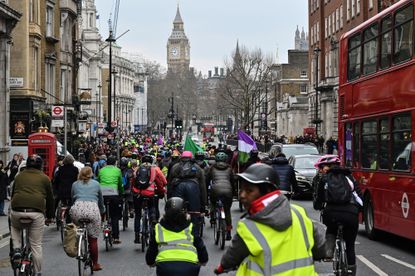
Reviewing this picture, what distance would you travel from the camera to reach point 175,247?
23.5 feet

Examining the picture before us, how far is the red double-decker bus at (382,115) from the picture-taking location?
46.2ft

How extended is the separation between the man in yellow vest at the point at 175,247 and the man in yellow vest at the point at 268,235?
1854 mm

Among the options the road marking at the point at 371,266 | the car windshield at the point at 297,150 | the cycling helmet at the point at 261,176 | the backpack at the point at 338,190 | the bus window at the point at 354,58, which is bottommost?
the road marking at the point at 371,266

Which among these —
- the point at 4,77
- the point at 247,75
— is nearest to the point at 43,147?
the point at 4,77

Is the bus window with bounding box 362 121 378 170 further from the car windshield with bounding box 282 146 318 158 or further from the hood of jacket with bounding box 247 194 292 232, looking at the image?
the car windshield with bounding box 282 146 318 158

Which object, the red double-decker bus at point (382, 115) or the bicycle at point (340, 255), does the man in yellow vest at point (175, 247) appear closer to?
the bicycle at point (340, 255)

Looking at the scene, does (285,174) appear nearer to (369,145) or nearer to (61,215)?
(369,145)

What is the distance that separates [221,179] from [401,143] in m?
3.51

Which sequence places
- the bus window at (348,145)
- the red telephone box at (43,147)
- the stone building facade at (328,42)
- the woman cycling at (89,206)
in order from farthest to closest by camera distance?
1. the stone building facade at (328,42)
2. the red telephone box at (43,147)
3. the bus window at (348,145)
4. the woman cycling at (89,206)

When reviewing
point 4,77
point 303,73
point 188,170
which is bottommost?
point 188,170

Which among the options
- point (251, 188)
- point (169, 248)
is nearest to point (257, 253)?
point (251, 188)

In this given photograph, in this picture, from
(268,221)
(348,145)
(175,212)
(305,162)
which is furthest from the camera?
(305,162)

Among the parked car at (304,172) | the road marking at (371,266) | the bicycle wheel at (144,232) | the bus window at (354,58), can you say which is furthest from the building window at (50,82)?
the road marking at (371,266)

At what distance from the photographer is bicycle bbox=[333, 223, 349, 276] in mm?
10484
